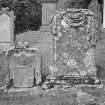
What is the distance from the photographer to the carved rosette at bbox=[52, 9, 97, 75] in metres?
8.80

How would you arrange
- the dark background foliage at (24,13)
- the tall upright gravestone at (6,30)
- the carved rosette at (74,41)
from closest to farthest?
the carved rosette at (74,41) → the tall upright gravestone at (6,30) → the dark background foliage at (24,13)

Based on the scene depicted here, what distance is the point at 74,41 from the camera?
8812 mm

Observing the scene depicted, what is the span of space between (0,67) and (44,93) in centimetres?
296

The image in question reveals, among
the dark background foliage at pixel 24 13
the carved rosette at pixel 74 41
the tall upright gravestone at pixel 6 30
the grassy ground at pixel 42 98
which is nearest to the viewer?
the grassy ground at pixel 42 98

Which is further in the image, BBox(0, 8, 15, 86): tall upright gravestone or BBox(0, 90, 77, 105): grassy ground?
BBox(0, 8, 15, 86): tall upright gravestone

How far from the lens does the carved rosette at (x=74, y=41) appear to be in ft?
28.9

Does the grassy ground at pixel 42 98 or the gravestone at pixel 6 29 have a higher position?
the gravestone at pixel 6 29

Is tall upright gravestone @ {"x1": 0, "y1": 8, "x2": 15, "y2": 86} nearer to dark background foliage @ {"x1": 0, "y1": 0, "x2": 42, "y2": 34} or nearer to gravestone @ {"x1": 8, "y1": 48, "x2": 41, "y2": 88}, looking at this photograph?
gravestone @ {"x1": 8, "y1": 48, "x2": 41, "y2": 88}

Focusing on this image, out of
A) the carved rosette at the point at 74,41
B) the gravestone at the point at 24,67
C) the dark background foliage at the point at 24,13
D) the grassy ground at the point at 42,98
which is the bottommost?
the grassy ground at the point at 42,98

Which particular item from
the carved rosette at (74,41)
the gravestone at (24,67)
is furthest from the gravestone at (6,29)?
the carved rosette at (74,41)

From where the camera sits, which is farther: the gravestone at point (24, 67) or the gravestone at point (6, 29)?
the gravestone at point (6, 29)

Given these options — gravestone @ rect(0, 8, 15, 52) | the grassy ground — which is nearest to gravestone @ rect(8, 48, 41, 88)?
the grassy ground

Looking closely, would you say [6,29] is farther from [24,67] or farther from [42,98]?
[42,98]

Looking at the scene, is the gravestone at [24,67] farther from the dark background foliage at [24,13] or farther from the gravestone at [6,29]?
the dark background foliage at [24,13]
